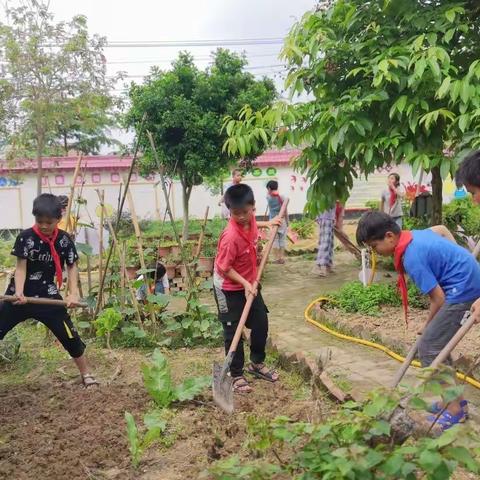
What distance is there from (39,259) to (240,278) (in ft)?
5.15

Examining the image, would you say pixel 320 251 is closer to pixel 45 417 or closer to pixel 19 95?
pixel 45 417

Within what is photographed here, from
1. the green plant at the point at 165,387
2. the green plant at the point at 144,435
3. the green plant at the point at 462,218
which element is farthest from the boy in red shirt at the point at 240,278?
the green plant at the point at 462,218

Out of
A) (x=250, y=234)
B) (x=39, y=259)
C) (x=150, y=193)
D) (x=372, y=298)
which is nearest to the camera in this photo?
(x=250, y=234)

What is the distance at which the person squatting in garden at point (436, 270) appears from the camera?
10.3ft

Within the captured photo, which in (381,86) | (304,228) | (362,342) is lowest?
(362,342)

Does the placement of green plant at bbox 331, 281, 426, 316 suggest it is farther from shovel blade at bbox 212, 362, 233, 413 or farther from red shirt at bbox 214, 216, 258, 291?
shovel blade at bbox 212, 362, 233, 413

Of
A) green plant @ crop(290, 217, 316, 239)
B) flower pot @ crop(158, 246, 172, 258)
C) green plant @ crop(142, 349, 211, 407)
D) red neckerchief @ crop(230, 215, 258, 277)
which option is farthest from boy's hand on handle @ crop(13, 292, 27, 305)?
green plant @ crop(290, 217, 316, 239)

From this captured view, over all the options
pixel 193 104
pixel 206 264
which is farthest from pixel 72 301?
pixel 193 104

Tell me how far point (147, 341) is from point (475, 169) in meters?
3.74

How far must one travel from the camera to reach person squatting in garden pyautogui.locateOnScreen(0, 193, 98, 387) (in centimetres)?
426

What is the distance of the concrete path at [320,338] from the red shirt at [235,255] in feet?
2.75

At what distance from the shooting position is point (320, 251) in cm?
920

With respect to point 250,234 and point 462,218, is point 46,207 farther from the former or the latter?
point 462,218

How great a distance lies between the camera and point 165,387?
13.1 feet
